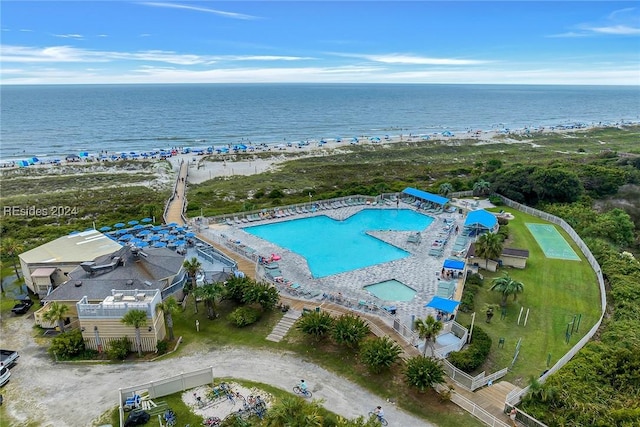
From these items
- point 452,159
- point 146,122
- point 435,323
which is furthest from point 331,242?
point 146,122

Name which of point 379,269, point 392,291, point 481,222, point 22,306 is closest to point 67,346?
point 22,306

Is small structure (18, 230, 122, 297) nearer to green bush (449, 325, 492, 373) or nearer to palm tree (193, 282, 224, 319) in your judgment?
→ palm tree (193, 282, 224, 319)

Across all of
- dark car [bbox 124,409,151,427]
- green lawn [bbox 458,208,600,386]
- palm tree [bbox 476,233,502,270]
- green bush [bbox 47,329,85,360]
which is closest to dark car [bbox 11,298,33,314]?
Result: green bush [bbox 47,329,85,360]

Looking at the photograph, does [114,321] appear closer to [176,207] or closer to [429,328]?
[429,328]

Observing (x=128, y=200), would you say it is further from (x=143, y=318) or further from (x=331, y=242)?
(x=143, y=318)

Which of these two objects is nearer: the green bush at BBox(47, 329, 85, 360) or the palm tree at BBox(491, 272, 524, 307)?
the green bush at BBox(47, 329, 85, 360)

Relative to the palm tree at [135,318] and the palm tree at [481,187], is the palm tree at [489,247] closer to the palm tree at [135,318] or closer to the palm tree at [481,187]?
the palm tree at [481,187]
